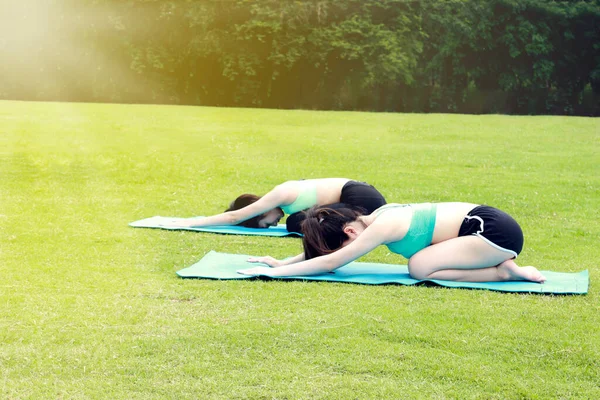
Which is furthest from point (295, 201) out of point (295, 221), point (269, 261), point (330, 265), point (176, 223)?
point (330, 265)

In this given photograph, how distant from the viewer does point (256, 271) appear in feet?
18.6

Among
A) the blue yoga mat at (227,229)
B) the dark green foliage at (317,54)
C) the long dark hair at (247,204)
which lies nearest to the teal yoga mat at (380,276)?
the blue yoga mat at (227,229)

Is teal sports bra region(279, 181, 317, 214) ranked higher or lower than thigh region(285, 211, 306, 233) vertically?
higher

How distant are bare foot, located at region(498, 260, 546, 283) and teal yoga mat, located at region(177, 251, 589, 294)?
0.04m

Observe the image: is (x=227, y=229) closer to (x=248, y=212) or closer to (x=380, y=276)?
(x=248, y=212)

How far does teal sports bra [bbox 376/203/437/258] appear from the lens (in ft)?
18.3

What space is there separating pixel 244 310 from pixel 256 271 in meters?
0.98

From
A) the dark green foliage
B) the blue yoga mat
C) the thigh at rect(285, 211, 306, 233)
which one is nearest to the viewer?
the thigh at rect(285, 211, 306, 233)

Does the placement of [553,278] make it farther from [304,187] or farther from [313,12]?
[313,12]

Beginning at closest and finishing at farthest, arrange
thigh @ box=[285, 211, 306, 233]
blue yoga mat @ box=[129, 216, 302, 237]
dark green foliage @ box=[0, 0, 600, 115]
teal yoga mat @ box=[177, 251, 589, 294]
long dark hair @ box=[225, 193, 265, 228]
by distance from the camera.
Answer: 1. teal yoga mat @ box=[177, 251, 589, 294]
2. thigh @ box=[285, 211, 306, 233]
3. blue yoga mat @ box=[129, 216, 302, 237]
4. long dark hair @ box=[225, 193, 265, 228]
5. dark green foliage @ box=[0, 0, 600, 115]

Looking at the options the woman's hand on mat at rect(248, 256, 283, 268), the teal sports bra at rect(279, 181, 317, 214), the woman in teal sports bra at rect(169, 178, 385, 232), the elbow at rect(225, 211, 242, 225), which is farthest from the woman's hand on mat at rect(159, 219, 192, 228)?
the woman's hand on mat at rect(248, 256, 283, 268)

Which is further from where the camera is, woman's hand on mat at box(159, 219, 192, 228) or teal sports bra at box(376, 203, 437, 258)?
woman's hand on mat at box(159, 219, 192, 228)

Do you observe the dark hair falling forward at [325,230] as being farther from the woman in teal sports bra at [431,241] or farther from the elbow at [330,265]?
the elbow at [330,265]

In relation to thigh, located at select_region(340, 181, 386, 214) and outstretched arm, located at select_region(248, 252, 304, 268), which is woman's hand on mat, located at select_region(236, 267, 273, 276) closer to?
outstretched arm, located at select_region(248, 252, 304, 268)
